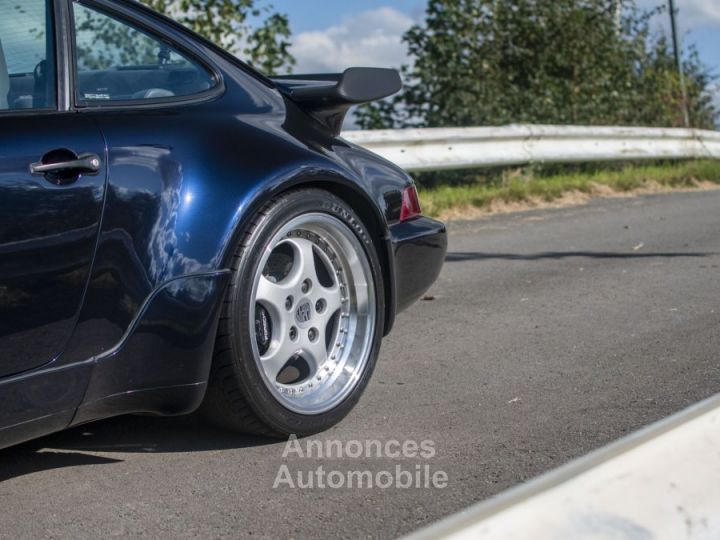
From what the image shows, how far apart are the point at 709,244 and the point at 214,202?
5444 mm

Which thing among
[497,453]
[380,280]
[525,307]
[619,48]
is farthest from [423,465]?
[619,48]

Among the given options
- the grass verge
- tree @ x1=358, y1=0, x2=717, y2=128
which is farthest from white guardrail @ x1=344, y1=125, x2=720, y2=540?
tree @ x1=358, y1=0, x2=717, y2=128

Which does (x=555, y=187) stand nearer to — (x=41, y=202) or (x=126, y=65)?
(x=126, y=65)

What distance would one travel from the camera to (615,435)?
3330mm

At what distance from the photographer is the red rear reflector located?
3.98 m

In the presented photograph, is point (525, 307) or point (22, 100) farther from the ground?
point (22, 100)

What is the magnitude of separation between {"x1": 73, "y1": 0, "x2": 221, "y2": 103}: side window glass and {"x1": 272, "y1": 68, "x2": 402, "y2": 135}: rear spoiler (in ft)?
1.31

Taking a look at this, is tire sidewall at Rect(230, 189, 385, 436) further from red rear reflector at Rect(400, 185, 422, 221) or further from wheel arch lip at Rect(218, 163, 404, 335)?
red rear reflector at Rect(400, 185, 422, 221)

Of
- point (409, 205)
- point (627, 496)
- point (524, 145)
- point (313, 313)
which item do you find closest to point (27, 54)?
point (313, 313)

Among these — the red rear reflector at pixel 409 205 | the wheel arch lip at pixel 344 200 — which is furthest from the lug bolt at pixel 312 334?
the red rear reflector at pixel 409 205

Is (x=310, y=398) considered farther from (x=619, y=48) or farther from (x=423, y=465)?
(x=619, y=48)

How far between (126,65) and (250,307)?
2.68 feet

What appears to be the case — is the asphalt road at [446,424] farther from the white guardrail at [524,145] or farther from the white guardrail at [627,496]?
the white guardrail at [524,145]

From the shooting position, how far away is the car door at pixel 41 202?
2635mm
